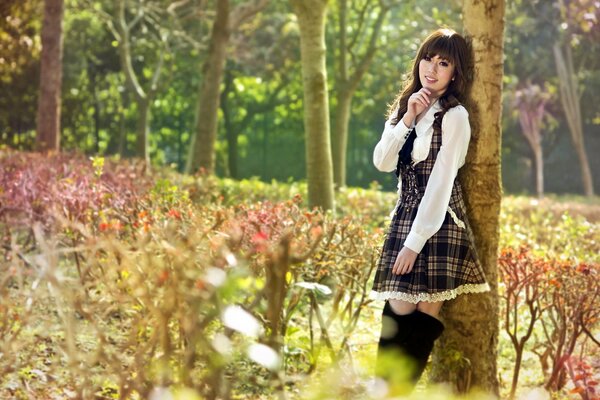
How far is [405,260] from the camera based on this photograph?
3869 mm

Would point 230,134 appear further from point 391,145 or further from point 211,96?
point 391,145

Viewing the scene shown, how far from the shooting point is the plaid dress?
389cm

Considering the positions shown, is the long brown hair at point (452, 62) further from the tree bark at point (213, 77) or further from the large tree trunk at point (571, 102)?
the large tree trunk at point (571, 102)

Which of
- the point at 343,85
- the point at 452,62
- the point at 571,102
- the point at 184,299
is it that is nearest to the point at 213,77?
the point at 343,85

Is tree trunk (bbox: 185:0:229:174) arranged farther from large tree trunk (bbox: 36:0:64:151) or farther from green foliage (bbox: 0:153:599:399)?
green foliage (bbox: 0:153:599:399)

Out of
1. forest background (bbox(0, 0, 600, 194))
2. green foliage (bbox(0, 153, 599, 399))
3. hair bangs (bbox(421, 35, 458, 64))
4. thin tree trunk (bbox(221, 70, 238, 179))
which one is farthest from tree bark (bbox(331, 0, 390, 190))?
thin tree trunk (bbox(221, 70, 238, 179))

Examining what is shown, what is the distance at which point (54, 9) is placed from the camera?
542 inches

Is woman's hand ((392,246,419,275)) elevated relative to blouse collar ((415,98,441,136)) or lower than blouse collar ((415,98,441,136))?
lower

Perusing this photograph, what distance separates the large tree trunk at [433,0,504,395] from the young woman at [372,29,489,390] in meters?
0.15

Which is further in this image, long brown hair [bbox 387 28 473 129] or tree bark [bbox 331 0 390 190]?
tree bark [bbox 331 0 390 190]

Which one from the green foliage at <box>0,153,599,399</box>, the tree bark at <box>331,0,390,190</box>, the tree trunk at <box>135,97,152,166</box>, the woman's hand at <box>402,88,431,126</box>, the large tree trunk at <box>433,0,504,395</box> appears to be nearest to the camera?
the green foliage at <box>0,153,599,399</box>

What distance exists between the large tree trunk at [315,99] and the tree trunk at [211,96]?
4.47 m

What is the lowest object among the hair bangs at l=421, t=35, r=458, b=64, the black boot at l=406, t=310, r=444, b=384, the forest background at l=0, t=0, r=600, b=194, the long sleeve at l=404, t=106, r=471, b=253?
the black boot at l=406, t=310, r=444, b=384

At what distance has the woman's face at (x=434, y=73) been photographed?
406 cm
